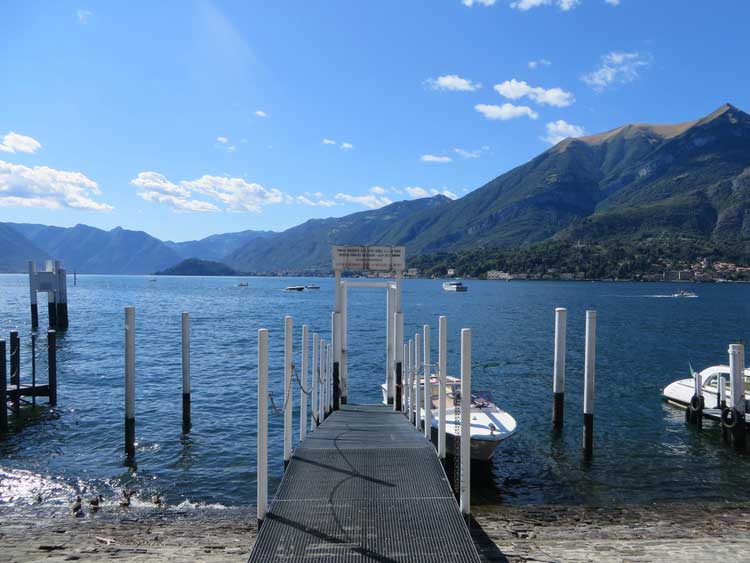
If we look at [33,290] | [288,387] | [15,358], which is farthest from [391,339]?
[33,290]

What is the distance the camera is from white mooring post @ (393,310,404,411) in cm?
1548

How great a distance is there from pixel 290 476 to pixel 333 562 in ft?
8.92

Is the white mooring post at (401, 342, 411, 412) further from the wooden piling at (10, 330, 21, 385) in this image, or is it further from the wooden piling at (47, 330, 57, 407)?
the wooden piling at (10, 330, 21, 385)

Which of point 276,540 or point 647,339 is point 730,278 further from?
point 276,540

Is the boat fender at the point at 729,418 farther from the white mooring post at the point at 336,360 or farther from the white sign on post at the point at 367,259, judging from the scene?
the white mooring post at the point at 336,360

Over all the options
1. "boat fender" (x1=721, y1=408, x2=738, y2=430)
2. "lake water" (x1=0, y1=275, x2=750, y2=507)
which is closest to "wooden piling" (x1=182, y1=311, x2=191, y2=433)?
"lake water" (x1=0, y1=275, x2=750, y2=507)

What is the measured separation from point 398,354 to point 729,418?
35.7 ft

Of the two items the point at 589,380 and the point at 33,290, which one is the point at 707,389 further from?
the point at 33,290

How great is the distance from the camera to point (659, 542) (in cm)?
902

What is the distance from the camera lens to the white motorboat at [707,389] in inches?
815

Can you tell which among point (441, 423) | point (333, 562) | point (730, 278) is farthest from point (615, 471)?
point (730, 278)

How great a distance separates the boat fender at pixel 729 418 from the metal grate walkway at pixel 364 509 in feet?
39.7

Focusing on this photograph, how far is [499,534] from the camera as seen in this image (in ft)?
31.0

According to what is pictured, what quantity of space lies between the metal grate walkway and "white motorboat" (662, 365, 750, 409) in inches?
624
